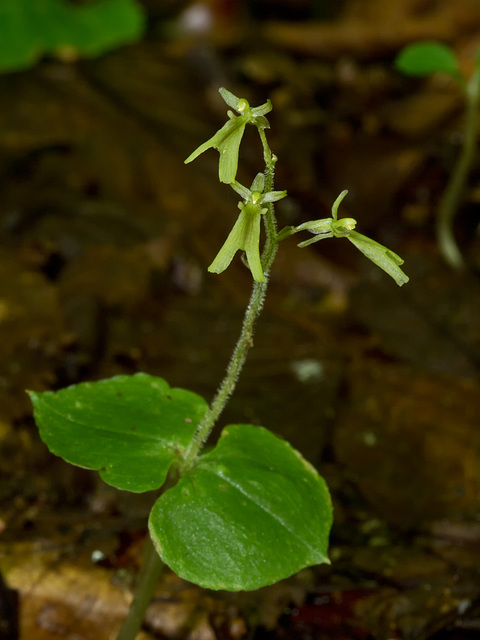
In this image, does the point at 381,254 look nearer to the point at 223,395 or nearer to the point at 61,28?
the point at 223,395

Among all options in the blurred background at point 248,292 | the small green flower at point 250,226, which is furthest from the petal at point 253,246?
the blurred background at point 248,292

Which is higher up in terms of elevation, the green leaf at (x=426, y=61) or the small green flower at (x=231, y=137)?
the small green flower at (x=231, y=137)

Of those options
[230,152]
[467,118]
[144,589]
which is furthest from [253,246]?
[467,118]

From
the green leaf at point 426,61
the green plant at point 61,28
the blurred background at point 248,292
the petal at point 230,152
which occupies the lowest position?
the blurred background at point 248,292

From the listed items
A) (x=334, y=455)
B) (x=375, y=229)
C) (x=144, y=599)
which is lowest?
(x=375, y=229)

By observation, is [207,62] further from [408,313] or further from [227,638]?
[227,638]

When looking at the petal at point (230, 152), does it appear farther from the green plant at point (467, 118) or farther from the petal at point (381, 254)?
the green plant at point (467, 118)

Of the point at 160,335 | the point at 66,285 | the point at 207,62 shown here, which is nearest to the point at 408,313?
the point at 160,335
